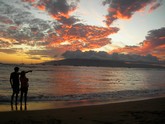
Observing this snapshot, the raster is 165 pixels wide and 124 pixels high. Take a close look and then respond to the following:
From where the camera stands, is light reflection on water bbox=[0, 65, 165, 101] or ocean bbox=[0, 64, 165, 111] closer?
ocean bbox=[0, 64, 165, 111]

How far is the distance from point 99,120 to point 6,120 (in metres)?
4.15

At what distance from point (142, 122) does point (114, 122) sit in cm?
120

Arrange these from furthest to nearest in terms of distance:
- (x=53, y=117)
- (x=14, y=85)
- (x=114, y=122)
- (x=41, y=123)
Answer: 1. (x=14, y=85)
2. (x=53, y=117)
3. (x=114, y=122)
4. (x=41, y=123)

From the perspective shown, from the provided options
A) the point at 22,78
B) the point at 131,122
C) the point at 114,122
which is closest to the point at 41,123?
the point at 114,122

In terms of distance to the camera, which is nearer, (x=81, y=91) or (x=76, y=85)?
(x=81, y=91)

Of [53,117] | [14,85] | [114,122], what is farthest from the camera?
[14,85]

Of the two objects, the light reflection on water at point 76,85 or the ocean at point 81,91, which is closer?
the ocean at point 81,91

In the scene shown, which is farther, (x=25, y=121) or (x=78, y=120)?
(x=78, y=120)

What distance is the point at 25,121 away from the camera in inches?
342

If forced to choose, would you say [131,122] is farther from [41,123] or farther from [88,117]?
[41,123]

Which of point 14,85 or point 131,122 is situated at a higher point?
point 14,85

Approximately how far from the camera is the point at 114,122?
8969 millimetres

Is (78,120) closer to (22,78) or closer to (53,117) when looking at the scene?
(53,117)

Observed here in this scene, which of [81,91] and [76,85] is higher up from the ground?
[81,91]
